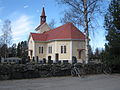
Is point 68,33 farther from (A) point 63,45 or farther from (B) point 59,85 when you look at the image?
(B) point 59,85

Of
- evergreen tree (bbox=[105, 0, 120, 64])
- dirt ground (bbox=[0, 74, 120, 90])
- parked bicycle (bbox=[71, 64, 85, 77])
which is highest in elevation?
evergreen tree (bbox=[105, 0, 120, 64])

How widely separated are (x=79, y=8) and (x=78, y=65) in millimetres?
7940

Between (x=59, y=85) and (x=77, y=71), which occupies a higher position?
(x=77, y=71)

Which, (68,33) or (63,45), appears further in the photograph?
(68,33)

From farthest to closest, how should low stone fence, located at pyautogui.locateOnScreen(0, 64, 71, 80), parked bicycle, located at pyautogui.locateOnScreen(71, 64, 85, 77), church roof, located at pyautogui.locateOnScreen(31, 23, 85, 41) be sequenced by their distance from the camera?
1. church roof, located at pyautogui.locateOnScreen(31, 23, 85, 41)
2. parked bicycle, located at pyautogui.locateOnScreen(71, 64, 85, 77)
3. low stone fence, located at pyautogui.locateOnScreen(0, 64, 71, 80)

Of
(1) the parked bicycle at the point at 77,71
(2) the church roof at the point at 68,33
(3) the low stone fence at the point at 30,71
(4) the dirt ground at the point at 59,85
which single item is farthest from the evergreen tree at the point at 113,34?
(2) the church roof at the point at 68,33

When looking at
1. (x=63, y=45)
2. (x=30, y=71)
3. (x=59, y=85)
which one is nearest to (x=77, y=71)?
(x=30, y=71)

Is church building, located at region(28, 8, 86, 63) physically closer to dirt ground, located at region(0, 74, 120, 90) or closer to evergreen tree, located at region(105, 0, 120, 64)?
evergreen tree, located at region(105, 0, 120, 64)

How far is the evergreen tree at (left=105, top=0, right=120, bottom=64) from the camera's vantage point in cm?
2437

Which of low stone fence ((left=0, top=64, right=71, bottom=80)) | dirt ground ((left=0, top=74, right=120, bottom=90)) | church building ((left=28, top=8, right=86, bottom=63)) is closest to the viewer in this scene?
dirt ground ((left=0, top=74, right=120, bottom=90))

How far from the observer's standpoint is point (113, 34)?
2450 cm

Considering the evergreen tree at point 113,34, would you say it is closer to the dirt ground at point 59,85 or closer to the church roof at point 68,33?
the dirt ground at point 59,85

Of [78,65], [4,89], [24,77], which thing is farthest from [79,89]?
[78,65]

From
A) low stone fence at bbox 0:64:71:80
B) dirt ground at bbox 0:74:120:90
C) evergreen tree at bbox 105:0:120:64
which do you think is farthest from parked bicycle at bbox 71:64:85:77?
dirt ground at bbox 0:74:120:90
